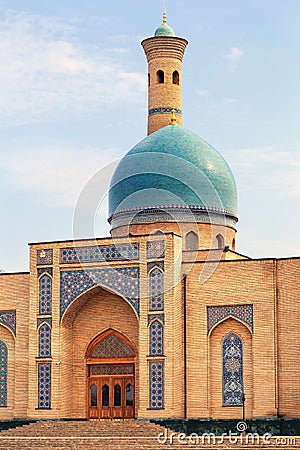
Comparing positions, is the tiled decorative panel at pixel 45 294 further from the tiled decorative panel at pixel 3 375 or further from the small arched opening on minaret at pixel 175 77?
the small arched opening on minaret at pixel 175 77

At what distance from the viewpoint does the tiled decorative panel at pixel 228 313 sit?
21547mm

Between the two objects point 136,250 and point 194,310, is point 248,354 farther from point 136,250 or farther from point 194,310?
point 136,250

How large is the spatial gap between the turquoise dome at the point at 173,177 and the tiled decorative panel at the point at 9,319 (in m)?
3.73

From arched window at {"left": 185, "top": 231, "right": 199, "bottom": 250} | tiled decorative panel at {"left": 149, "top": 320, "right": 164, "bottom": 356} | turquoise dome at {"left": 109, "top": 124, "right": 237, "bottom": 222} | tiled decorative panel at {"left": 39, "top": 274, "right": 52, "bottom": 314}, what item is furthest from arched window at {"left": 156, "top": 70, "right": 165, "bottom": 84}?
tiled decorative panel at {"left": 149, "top": 320, "right": 164, "bottom": 356}

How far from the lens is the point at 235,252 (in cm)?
2486

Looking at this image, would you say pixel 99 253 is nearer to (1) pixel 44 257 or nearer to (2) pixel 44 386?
(1) pixel 44 257

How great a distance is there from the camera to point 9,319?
23297 mm

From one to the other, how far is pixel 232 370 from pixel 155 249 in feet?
9.53

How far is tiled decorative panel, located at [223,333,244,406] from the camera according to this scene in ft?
70.8

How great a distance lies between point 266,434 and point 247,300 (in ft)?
8.76

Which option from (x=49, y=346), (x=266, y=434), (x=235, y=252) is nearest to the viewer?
(x=266, y=434)

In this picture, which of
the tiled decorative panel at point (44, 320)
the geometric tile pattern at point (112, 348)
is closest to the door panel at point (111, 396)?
the geometric tile pattern at point (112, 348)

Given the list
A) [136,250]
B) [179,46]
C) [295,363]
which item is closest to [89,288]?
[136,250]

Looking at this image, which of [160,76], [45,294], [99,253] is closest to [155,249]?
[99,253]
